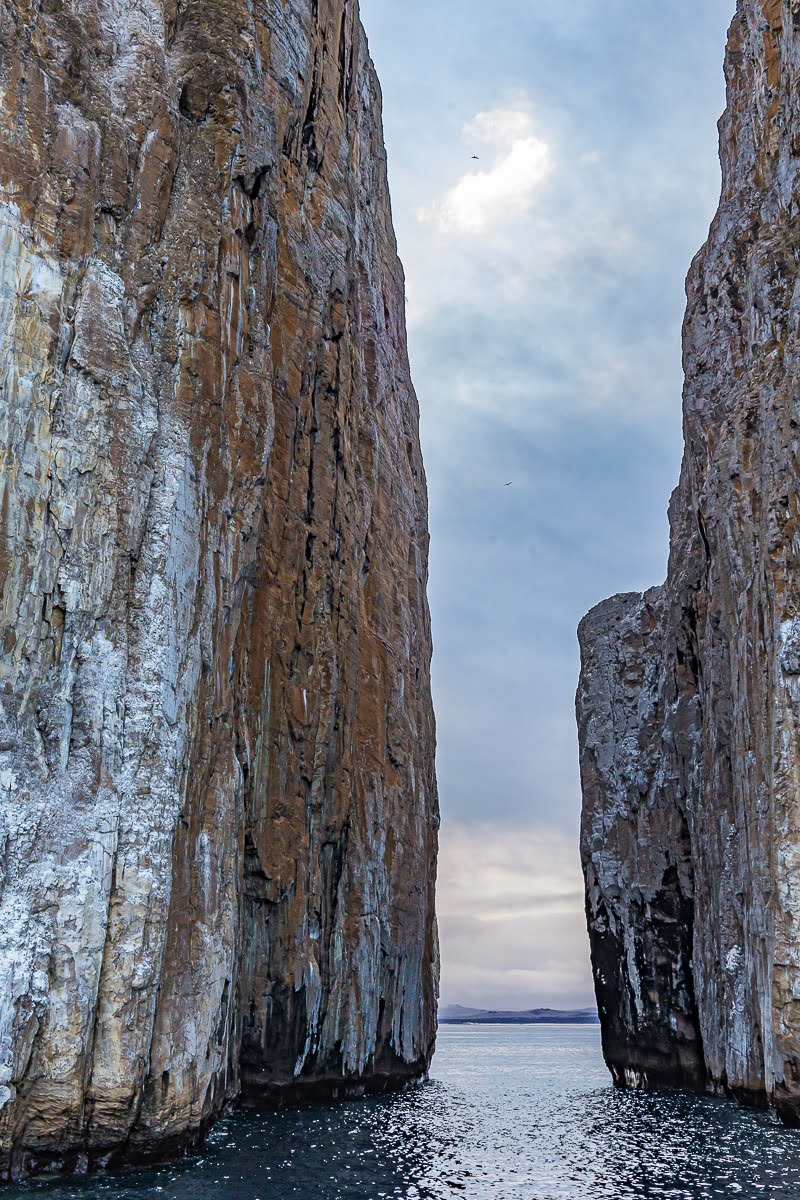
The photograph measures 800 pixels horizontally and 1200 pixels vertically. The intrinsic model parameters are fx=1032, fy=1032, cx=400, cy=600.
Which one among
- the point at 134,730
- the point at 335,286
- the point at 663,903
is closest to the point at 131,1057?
the point at 134,730

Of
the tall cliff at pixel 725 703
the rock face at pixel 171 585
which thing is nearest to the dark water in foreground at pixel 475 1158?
the rock face at pixel 171 585

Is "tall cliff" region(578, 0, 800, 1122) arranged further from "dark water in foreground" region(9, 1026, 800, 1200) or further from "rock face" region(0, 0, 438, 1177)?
"rock face" region(0, 0, 438, 1177)

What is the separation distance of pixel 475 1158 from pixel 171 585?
12.9 metres

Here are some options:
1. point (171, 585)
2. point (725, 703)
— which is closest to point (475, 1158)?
point (171, 585)

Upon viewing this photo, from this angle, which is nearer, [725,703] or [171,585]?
[171,585]

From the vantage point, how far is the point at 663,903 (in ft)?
127

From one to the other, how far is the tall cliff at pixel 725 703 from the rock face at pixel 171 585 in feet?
36.5

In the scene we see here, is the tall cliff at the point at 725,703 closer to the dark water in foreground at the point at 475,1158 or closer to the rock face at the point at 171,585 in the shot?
the dark water in foreground at the point at 475,1158

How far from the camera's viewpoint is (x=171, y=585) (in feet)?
59.6

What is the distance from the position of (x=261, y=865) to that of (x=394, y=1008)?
1210 centimetres

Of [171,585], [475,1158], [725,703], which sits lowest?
[475,1158]

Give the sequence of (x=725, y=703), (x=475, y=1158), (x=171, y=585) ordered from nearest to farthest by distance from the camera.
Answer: (x=171, y=585) → (x=475, y=1158) → (x=725, y=703)

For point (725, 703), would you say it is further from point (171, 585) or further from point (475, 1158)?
point (171, 585)

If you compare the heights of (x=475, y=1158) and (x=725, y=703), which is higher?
(x=725, y=703)
